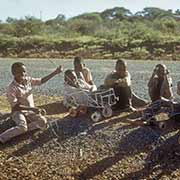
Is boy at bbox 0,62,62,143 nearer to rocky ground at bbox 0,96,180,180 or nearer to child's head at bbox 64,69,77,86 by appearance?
rocky ground at bbox 0,96,180,180

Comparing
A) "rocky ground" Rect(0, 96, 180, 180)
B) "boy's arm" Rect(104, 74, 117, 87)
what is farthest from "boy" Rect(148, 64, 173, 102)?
"rocky ground" Rect(0, 96, 180, 180)

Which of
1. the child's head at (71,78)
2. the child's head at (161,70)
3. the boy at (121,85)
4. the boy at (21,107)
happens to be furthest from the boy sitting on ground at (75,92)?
the child's head at (161,70)

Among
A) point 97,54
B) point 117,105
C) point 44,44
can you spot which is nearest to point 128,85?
point 117,105

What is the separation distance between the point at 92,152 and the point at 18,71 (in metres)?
1.75

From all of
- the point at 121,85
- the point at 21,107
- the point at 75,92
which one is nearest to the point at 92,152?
the point at 21,107

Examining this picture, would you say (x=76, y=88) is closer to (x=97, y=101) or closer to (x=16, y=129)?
(x=97, y=101)

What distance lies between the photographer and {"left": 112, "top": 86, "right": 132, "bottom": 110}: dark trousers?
27.9 ft

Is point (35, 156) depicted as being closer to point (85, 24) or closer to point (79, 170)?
point (79, 170)

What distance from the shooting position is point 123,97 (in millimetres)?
8570

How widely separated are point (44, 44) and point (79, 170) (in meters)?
23.8

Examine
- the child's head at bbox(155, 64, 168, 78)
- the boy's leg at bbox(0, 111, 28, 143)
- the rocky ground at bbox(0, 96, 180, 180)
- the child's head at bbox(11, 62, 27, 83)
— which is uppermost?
the child's head at bbox(11, 62, 27, 83)

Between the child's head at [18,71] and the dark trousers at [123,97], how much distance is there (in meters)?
1.64

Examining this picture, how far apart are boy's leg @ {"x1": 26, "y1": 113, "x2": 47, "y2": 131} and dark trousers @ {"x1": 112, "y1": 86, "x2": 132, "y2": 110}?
1386 millimetres

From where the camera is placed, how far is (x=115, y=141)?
736 centimetres
